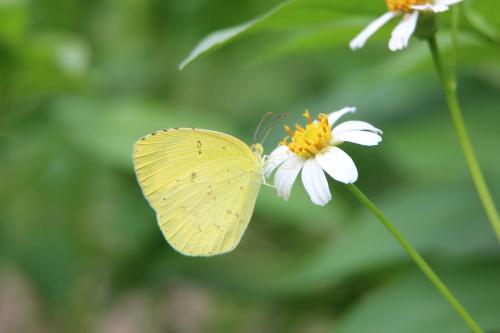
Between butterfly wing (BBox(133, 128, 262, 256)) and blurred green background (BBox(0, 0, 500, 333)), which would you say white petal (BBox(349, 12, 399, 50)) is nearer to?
blurred green background (BBox(0, 0, 500, 333))

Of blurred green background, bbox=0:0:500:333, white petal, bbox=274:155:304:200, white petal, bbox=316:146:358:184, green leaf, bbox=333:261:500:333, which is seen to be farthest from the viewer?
blurred green background, bbox=0:0:500:333

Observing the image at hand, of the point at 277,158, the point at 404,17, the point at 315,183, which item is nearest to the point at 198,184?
the point at 277,158

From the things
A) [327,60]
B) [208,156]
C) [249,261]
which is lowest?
[208,156]

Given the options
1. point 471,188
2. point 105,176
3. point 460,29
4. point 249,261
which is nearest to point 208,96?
point 105,176

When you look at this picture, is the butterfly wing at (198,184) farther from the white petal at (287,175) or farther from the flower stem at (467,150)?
the flower stem at (467,150)

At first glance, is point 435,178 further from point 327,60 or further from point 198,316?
point 198,316

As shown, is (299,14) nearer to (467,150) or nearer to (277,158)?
(277,158)

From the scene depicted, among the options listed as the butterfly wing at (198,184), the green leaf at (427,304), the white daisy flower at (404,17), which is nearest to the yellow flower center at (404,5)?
the white daisy flower at (404,17)

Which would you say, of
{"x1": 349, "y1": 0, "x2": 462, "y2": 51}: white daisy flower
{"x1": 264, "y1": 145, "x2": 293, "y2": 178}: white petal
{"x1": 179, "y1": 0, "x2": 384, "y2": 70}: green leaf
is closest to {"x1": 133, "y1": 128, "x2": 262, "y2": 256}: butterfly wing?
{"x1": 264, "y1": 145, "x2": 293, "y2": 178}: white petal
